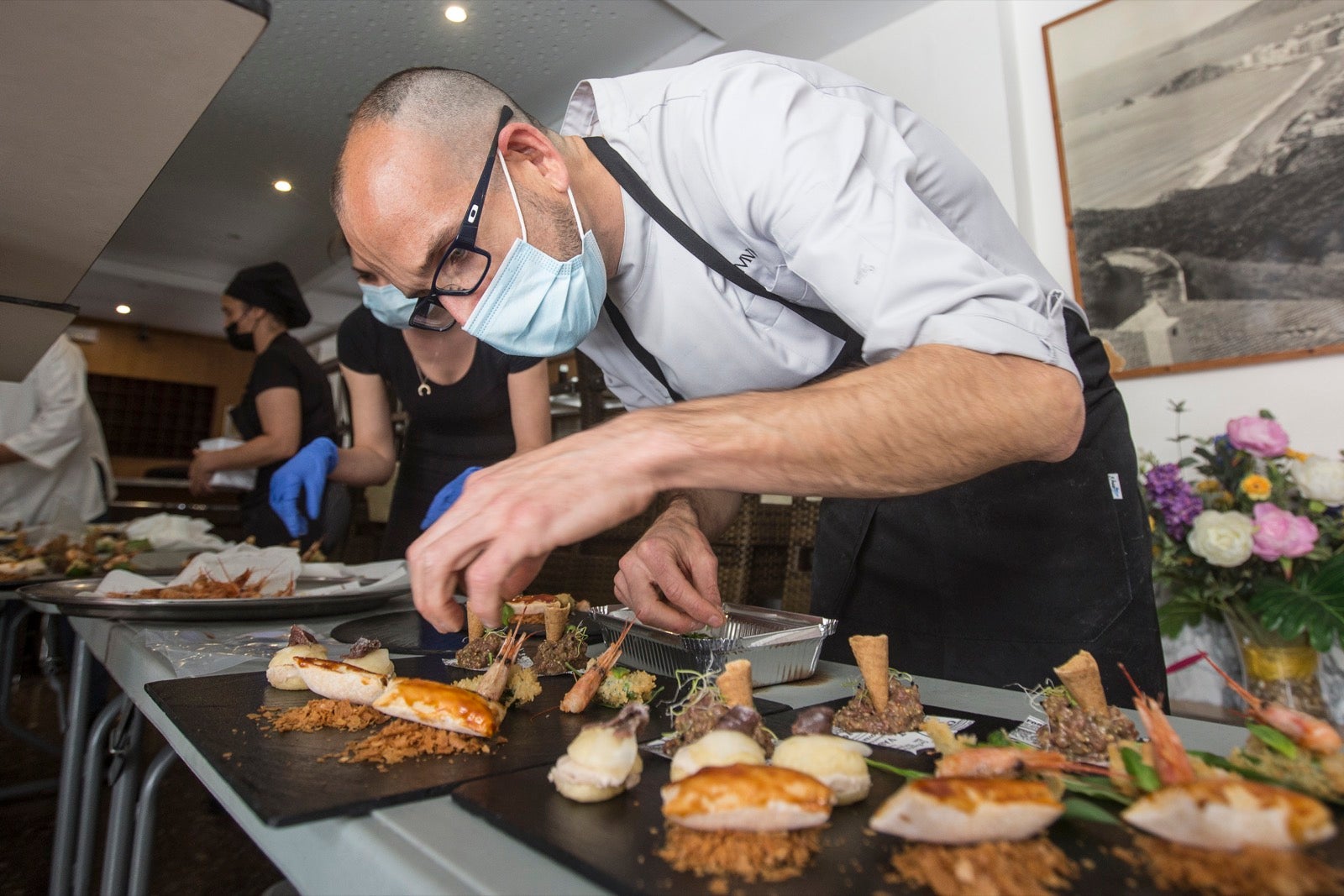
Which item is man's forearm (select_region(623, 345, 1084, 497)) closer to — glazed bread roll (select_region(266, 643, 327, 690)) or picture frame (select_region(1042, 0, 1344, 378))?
glazed bread roll (select_region(266, 643, 327, 690))

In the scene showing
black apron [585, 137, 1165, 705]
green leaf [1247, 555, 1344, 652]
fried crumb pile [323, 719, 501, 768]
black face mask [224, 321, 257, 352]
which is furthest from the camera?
black face mask [224, 321, 257, 352]

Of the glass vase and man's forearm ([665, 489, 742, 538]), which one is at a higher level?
man's forearm ([665, 489, 742, 538])

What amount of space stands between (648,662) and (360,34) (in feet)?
12.1

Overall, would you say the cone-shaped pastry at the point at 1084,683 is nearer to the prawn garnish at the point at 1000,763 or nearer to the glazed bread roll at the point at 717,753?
the prawn garnish at the point at 1000,763

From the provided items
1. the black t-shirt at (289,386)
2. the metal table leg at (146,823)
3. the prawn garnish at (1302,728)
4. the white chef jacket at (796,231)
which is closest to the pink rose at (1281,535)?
the white chef jacket at (796,231)

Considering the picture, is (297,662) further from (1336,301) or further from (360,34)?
(360,34)

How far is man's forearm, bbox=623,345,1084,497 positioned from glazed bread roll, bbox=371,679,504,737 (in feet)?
0.93

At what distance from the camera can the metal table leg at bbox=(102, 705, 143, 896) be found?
1339mm

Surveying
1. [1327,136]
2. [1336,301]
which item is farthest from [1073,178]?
[1336,301]

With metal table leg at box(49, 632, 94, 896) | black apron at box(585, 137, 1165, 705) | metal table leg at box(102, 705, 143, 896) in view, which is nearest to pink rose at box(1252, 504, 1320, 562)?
black apron at box(585, 137, 1165, 705)

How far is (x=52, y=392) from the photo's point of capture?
11.2ft

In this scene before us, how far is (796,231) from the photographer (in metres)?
0.92

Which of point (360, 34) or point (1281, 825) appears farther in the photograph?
point (360, 34)

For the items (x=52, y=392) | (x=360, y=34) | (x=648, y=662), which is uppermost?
(x=360, y=34)
